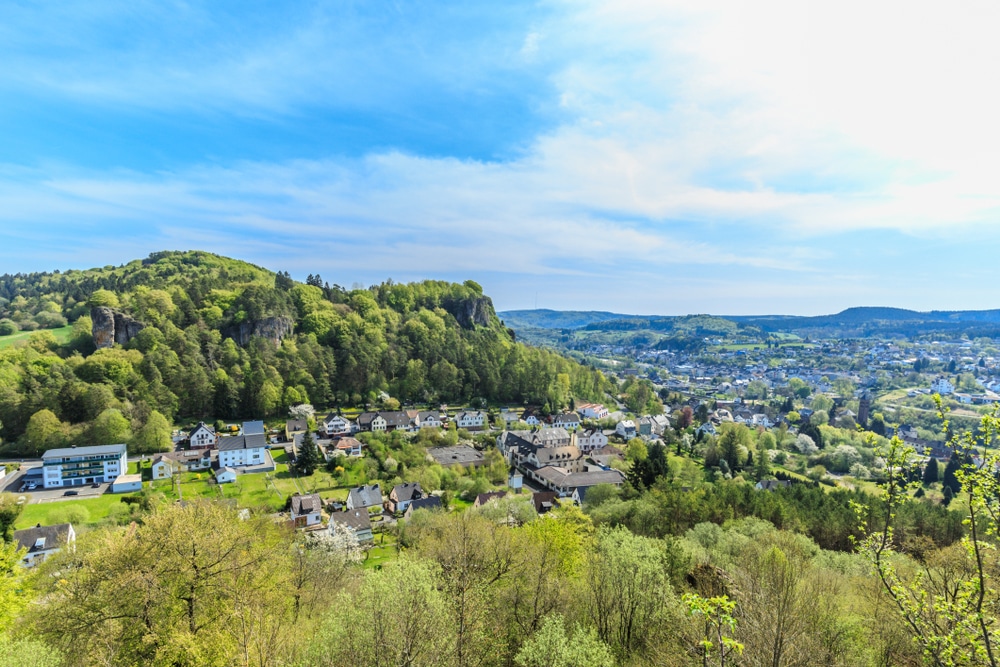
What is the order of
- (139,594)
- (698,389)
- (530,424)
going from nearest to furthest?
(139,594) < (530,424) < (698,389)

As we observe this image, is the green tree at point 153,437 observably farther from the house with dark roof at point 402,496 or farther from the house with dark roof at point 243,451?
the house with dark roof at point 402,496

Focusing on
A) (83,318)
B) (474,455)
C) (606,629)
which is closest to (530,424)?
(474,455)

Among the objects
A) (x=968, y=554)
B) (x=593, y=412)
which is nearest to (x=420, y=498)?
(x=968, y=554)

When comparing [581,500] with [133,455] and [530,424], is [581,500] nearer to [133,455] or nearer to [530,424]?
[530,424]

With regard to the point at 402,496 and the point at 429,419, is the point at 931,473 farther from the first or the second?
the point at 402,496

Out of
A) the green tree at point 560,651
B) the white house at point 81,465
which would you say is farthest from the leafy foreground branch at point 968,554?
the white house at point 81,465

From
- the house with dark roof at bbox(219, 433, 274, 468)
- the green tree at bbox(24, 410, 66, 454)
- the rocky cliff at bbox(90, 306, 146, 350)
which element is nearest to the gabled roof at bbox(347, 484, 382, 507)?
the house with dark roof at bbox(219, 433, 274, 468)
